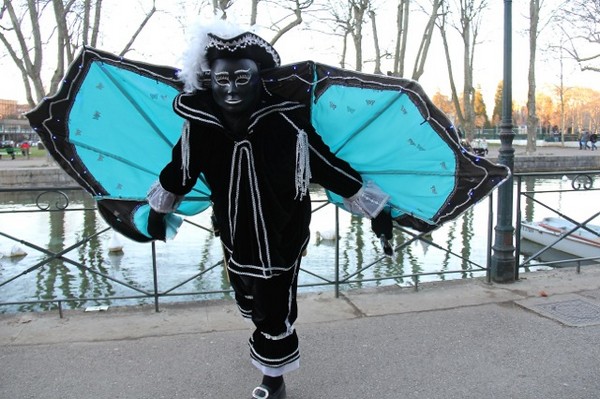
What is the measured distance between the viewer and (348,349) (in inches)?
131

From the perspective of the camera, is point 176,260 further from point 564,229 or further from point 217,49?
point 564,229

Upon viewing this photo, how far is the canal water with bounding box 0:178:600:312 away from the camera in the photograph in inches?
267

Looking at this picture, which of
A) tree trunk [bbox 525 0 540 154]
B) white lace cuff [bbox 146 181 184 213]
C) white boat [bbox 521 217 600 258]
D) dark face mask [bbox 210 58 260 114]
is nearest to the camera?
dark face mask [bbox 210 58 260 114]

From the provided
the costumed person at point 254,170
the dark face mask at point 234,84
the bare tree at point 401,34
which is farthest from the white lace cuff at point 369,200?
the bare tree at point 401,34

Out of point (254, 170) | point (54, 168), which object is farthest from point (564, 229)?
point (54, 168)

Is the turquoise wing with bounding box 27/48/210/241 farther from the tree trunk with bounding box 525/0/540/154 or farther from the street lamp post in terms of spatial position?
the tree trunk with bounding box 525/0/540/154

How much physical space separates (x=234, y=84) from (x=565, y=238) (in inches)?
280

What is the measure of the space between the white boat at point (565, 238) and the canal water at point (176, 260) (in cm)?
68

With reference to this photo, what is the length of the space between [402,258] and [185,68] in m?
6.53

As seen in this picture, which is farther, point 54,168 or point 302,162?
point 54,168

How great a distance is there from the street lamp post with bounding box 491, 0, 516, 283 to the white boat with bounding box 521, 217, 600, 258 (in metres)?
2.96

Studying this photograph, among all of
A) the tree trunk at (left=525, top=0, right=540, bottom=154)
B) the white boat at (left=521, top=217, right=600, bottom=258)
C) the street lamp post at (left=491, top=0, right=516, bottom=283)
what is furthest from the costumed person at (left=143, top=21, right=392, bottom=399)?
the tree trunk at (left=525, top=0, right=540, bottom=154)

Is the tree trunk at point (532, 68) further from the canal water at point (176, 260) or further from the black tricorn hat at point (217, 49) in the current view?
the black tricorn hat at point (217, 49)

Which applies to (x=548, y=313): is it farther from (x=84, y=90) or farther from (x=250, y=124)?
(x=84, y=90)
